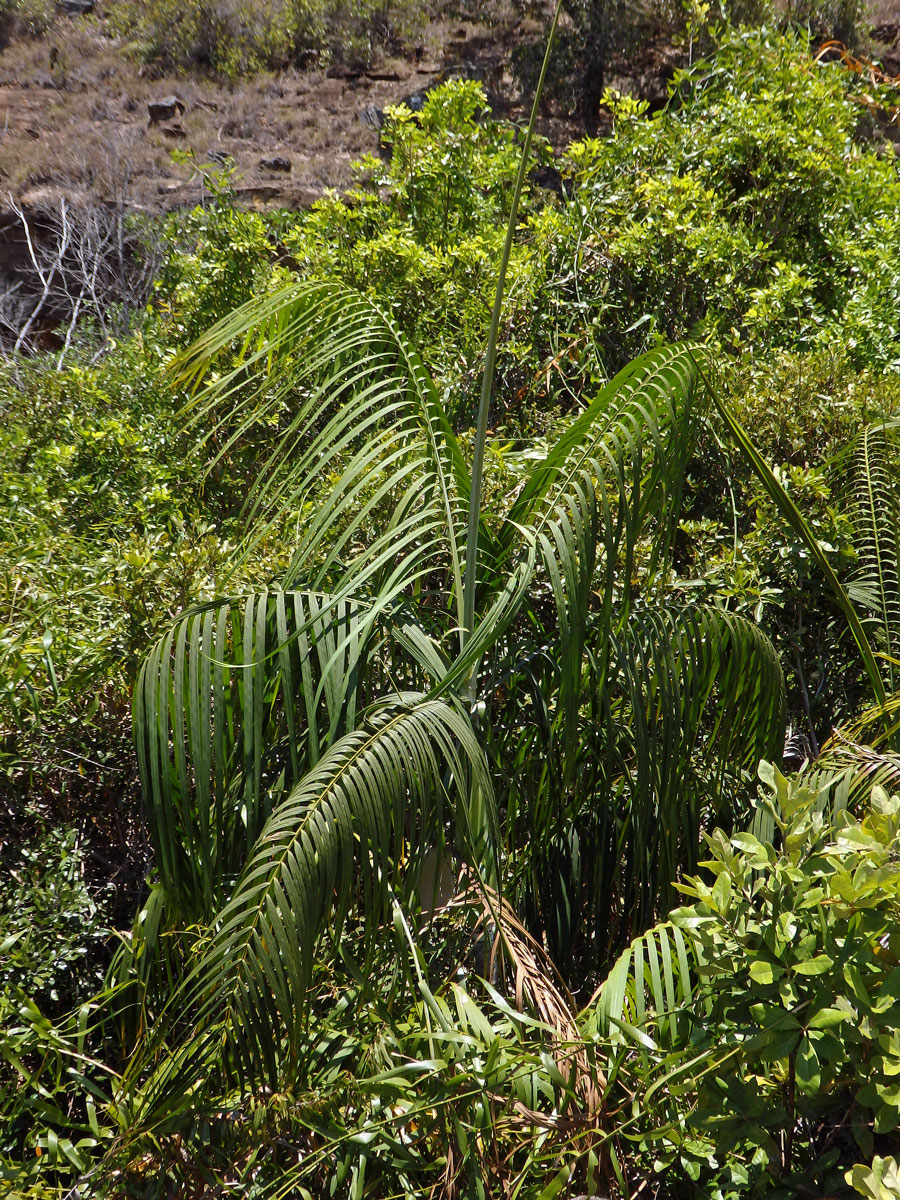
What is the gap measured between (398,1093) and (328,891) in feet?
0.94

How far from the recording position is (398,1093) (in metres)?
1.23

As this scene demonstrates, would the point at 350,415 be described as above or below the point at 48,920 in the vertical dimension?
above

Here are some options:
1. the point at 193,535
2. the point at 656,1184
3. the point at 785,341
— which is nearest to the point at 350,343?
the point at 193,535

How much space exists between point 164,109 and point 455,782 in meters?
10.2

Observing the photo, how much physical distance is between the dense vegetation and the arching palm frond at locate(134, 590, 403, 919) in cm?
1

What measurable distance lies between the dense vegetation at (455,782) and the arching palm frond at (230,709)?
1 centimetres

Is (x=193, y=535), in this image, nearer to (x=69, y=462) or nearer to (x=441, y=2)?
(x=69, y=462)

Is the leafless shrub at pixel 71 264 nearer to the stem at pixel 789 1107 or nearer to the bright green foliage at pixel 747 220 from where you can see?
the bright green foliage at pixel 747 220

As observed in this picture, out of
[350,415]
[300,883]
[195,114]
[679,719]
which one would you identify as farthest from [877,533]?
[195,114]

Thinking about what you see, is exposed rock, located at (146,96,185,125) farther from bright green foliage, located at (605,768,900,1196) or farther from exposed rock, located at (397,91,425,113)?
bright green foliage, located at (605,768,900,1196)

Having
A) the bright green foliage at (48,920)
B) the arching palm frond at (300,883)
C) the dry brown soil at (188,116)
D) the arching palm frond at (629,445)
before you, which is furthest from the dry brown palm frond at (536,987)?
the dry brown soil at (188,116)

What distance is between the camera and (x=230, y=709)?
158 cm

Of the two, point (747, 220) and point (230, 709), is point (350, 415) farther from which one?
point (747, 220)

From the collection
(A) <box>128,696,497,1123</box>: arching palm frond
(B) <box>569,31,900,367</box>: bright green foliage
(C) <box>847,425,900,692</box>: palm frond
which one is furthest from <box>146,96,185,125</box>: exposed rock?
(A) <box>128,696,497,1123</box>: arching palm frond
